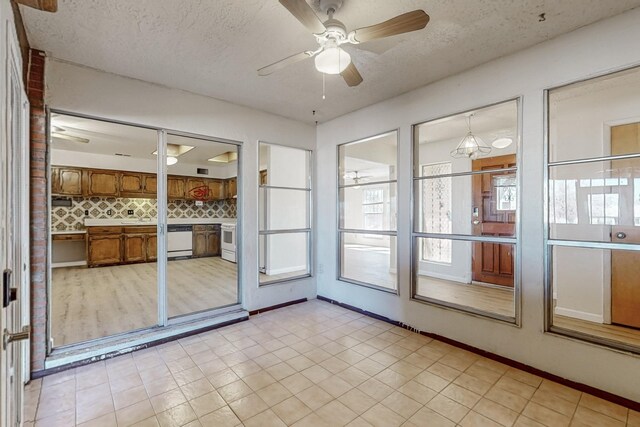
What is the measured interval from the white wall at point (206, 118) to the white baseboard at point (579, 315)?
3185 mm

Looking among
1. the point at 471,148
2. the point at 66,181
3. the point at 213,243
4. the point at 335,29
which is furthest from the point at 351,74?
the point at 66,181

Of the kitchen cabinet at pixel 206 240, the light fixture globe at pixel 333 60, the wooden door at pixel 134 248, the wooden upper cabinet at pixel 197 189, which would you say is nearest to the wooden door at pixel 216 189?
the wooden upper cabinet at pixel 197 189

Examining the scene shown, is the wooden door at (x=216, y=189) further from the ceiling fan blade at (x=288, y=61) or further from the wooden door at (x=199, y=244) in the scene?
the ceiling fan blade at (x=288, y=61)

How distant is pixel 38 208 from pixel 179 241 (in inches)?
205

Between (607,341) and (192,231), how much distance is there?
7767 millimetres

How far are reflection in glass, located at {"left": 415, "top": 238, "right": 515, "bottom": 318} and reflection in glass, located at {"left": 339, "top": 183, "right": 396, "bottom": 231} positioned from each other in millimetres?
888

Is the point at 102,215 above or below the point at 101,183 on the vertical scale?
below

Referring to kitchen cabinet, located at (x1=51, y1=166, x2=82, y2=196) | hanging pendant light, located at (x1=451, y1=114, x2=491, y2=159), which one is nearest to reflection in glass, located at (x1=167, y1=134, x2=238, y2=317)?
kitchen cabinet, located at (x1=51, y1=166, x2=82, y2=196)

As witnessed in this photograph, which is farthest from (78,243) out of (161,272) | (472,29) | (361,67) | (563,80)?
(563,80)

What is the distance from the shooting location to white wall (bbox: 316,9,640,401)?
2.08 meters

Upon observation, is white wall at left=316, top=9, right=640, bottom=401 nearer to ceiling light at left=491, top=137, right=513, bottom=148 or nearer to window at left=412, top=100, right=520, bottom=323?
window at left=412, top=100, right=520, bottom=323

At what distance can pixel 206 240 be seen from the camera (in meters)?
7.90

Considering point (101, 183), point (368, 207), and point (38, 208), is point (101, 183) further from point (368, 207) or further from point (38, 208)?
point (368, 207)

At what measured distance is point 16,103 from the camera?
1886 mm
